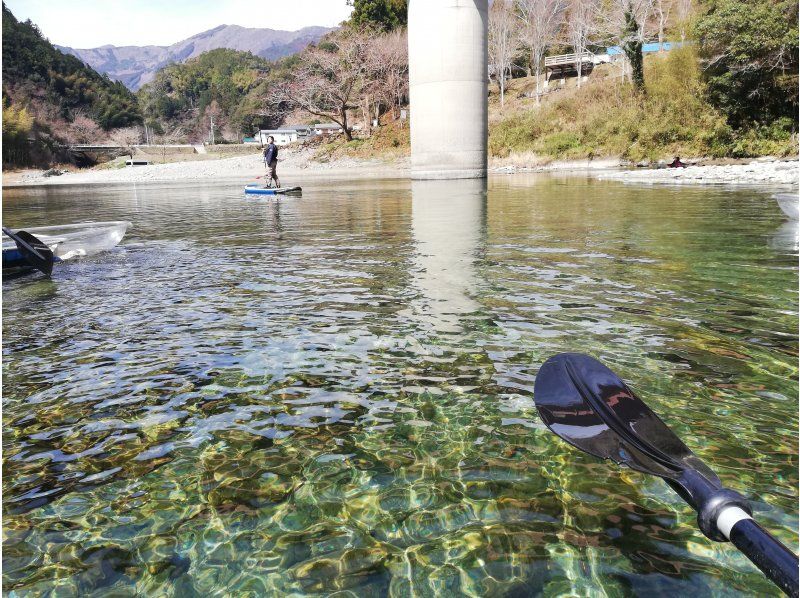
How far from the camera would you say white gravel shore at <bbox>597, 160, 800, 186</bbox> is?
17.8 meters

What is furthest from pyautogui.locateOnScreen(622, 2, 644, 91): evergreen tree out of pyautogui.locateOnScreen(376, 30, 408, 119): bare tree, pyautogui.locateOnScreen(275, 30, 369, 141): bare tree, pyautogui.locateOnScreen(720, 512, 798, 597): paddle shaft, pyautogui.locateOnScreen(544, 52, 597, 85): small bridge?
pyautogui.locateOnScreen(720, 512, 798, 597): paddle shaft

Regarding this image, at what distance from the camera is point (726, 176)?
1956 centimetres

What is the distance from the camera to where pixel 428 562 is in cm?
194

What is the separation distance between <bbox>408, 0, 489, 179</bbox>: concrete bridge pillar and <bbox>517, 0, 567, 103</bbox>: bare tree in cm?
2875

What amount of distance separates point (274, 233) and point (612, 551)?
8.86m

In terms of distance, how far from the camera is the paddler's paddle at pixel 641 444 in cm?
125

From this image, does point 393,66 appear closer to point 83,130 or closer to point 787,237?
Answer: point 787,237

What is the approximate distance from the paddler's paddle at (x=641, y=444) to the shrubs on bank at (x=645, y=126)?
90.5ft

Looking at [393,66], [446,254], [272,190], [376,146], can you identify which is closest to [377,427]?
[446,254]

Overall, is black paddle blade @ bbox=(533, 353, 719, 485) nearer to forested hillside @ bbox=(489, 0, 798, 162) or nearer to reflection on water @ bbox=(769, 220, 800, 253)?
reflection on water @ bbox=(769, 220, 800, 253)

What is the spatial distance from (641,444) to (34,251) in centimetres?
667

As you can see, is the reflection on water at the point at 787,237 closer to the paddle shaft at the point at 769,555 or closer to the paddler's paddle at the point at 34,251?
the paddle shaft at the point at 769,555

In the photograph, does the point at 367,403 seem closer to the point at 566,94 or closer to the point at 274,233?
the point at 274,233

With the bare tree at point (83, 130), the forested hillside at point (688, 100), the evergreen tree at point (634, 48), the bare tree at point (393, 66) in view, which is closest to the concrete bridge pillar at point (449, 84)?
the forested hillside at point (688, 100)
